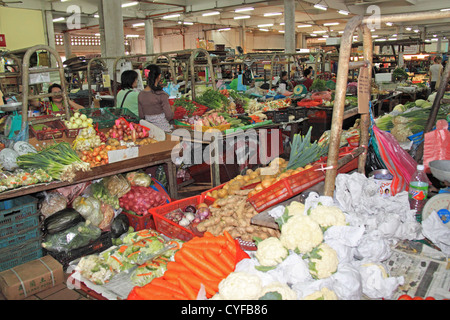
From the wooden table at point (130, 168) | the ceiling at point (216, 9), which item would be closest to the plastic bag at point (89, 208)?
the wooden table at point (130, 168)

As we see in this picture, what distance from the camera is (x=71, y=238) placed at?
3.58 meters

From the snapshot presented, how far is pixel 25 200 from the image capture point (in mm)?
3539

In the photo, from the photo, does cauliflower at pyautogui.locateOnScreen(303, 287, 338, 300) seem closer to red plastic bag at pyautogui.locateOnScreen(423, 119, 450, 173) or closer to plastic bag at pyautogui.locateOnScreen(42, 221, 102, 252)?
red plastic bag at pyautogui.locateOnScreen(423, 119, 450, 173)

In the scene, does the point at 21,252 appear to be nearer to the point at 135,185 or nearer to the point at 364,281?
the point at 135,185

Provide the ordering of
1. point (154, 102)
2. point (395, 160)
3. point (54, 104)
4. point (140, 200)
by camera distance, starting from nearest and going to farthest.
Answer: point (395, 160), point (140, 200), point (154, 102), point (54, 104)

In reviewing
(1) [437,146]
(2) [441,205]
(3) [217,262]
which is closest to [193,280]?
(3) [217,262]

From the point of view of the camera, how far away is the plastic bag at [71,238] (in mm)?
3529

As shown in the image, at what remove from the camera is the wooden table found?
131 inches

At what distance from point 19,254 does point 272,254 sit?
8.49ft

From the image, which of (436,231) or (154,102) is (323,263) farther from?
(154,102)

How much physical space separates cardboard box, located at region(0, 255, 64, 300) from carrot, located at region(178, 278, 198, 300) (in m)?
1.67

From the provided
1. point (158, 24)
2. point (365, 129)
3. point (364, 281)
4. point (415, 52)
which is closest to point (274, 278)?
point (364, 281)

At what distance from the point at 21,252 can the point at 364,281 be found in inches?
121

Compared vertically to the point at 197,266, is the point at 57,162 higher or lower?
higher
